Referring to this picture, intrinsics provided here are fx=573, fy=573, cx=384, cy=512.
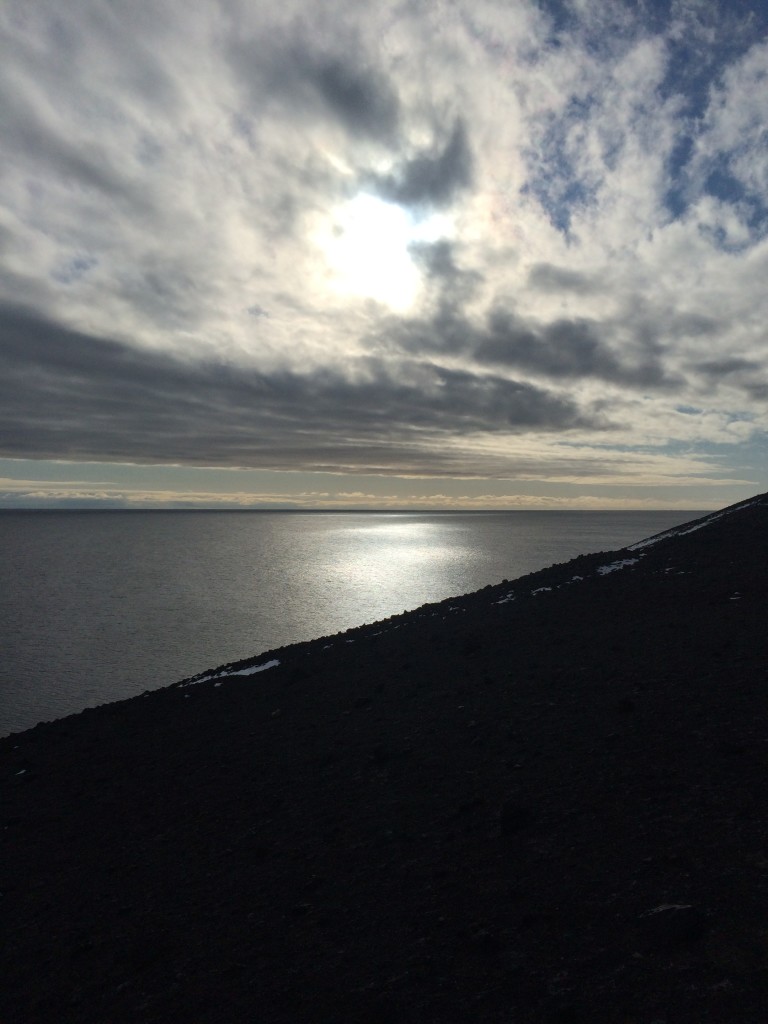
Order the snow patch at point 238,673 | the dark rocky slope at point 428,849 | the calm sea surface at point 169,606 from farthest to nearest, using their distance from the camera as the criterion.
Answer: the calm sea surface at point 169,606, the snow patch at point 238,673, the dark rocky slope at point 428,849

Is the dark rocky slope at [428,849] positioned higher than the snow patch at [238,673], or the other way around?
the dark rocky slope at [428,849]

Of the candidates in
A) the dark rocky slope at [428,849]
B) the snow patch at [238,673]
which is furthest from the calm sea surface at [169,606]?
the dark rocky slope at [428,849]

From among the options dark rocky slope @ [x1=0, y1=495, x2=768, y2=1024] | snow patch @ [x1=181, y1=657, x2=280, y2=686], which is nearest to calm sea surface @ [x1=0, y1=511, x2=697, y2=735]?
snow patch @ [x1=181, y1=657, x2=280, y2=686]

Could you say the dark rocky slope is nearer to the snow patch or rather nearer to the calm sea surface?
the snow patch

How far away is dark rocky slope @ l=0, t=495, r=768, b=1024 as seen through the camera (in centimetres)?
599

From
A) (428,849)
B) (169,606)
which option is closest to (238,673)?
(428,849)

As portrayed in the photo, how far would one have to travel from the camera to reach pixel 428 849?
862 cm

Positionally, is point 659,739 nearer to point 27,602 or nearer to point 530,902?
point 530,902

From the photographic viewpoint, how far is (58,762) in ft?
53.0

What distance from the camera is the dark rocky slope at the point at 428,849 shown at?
5.99 metres

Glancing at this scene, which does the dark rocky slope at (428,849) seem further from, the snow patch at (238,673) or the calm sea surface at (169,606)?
the calm sea surface at (169,606)

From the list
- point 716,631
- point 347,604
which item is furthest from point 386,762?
point 347,604

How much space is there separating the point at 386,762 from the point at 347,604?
5762 centimetres

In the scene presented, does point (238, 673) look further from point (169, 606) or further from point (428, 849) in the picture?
point (169, 606)
